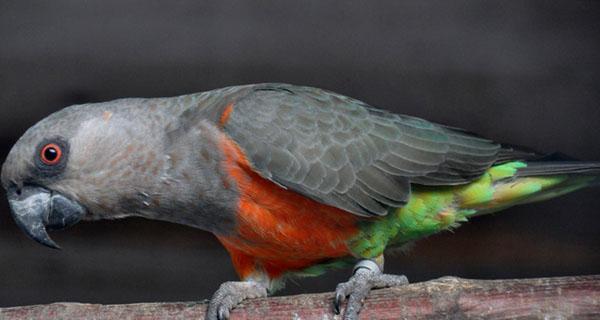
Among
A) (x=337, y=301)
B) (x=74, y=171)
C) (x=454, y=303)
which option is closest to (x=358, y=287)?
(x=337, y=301)

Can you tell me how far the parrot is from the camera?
150 inches

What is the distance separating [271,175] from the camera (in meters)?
3.77

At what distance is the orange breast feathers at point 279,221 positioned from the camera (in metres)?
3.84

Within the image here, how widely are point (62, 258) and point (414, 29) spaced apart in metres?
3.17

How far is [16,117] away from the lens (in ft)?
18.9

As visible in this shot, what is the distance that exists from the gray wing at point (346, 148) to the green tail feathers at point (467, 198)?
0.30 ft

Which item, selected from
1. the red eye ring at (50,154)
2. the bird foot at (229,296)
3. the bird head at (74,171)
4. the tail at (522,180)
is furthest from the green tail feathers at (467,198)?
the red eye ring at (50,154)

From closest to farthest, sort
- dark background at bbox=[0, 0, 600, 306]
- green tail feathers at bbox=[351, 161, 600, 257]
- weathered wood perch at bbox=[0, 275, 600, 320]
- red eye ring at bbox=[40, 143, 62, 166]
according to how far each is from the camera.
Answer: weathered wood perch at bbox=[0, 275, 600, 320] < red eye ring at bbox=[40, 143, 62, 166] < green tail feathers at bbox=[351, 161, 600, 257] < dark background at bbox=[0, 0, 600, 306]

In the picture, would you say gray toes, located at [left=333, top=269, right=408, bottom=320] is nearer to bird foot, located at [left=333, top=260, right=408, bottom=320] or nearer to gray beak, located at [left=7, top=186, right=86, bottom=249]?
bird foot, located at [left=333, top=260, right=408, bottom=320]

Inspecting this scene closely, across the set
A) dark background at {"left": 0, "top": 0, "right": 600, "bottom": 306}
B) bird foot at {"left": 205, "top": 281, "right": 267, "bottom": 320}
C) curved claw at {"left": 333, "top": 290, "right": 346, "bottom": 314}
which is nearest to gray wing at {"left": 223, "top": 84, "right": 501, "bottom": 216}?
curved claw at {"left": 333, "top": 290, "right": 346, "bottom": 314}

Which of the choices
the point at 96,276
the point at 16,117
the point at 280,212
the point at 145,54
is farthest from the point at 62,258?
the point at 280,212

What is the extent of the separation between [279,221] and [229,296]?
455mm

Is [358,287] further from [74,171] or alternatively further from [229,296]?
[74,171]

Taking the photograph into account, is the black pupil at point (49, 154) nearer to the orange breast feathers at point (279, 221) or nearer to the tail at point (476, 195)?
the orange breast feathers at point (279, 221)
